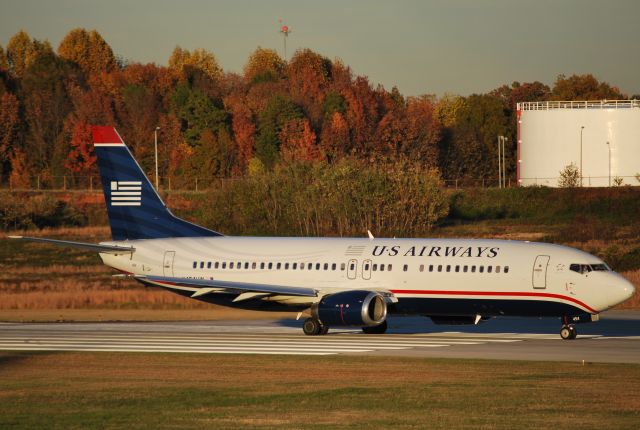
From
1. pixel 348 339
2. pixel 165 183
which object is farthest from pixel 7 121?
pixel 348 339

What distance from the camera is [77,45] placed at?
183m

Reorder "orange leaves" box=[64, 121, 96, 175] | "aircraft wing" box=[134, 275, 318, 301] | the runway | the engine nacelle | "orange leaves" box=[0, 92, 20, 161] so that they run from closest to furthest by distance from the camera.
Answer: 1. the runway
2. the engine nacelle
3. "aircraft wing" box=[134, 275, 318, 301]
4. "orange leaves" box=[64, 121, 96, 175]
5. "orange leaves" box=[0, 92, 20, 161]

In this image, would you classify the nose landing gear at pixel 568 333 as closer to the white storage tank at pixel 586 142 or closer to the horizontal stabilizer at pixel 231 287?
the horizontal stabilizer at pixel 231 287

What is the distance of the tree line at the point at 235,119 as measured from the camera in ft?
464

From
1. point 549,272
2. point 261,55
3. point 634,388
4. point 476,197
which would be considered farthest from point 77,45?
point 634,388

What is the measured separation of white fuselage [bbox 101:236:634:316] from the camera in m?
39.6

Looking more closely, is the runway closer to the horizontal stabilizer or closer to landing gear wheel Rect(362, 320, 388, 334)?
landing gear wheel Rect(362, 320, 388, 334)

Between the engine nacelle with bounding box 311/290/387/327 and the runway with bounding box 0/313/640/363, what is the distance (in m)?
0.64

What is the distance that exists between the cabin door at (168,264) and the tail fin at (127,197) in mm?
1808

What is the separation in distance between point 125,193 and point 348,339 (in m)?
13.4

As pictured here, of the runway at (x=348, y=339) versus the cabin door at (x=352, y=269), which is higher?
the cabin door at (x=352, y=269)

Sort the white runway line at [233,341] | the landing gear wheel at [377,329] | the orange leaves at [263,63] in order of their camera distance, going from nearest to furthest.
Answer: the white runway line at [233,341]
the landing gear wheel at [377,329]
the orange leaves at [263,63]

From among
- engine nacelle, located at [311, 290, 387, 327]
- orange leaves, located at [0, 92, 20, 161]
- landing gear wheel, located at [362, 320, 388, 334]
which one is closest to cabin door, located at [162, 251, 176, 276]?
engine nacelle, located at [311, 290, 387, 327]

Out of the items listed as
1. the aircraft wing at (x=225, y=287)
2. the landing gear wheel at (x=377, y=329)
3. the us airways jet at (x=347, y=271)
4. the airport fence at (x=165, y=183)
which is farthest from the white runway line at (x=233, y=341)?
the airport fence at (x=165, y=183)
